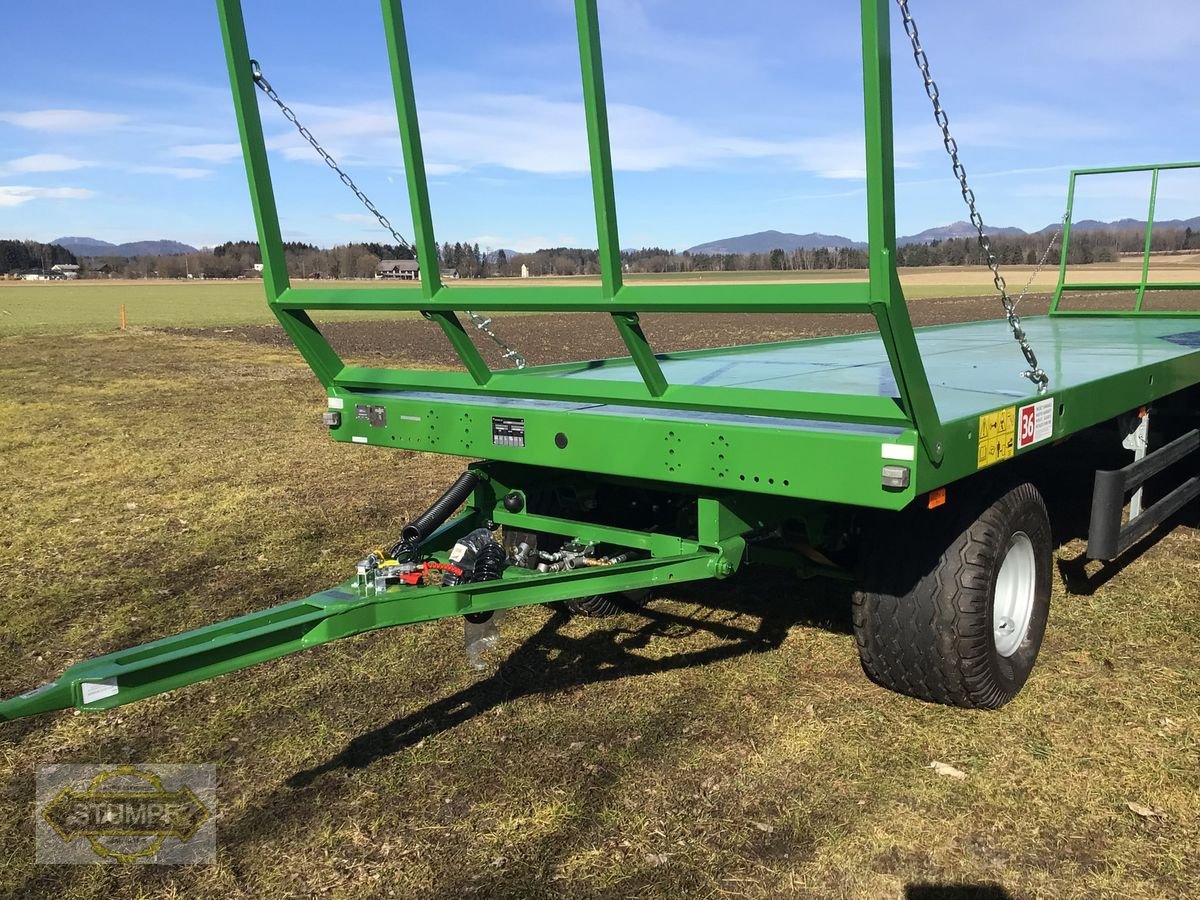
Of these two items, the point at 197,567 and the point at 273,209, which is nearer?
the point at 273,209

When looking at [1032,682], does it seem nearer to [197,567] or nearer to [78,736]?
[78,736]

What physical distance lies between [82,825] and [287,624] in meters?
1.17

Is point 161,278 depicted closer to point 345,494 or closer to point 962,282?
point 962,282

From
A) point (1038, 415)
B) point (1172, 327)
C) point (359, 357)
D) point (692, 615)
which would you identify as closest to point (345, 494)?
point (692, 615)

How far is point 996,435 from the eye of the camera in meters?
2.84

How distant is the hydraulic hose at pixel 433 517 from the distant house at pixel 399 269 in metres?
0.77

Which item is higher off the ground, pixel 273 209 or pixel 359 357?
pixel 273 209

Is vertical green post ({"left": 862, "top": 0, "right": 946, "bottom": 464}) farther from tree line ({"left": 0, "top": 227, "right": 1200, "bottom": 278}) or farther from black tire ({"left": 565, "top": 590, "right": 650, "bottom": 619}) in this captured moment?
black tire ({"left": 565, "top": 590, "right": 650, "bottom": 619})

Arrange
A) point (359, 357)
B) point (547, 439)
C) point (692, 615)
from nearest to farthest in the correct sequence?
point (547, 439)
point (692, 615)
point (359, 357)

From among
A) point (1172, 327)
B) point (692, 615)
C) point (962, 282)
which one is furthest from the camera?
point (962, 282)

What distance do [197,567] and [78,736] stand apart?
1915 mm

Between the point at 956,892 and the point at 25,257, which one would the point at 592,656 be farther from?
the point at 25,257

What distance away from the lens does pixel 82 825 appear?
9.63ft

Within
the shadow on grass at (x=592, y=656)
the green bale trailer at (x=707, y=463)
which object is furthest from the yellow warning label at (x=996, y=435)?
the shadow on grass at (x=592, y=656)
